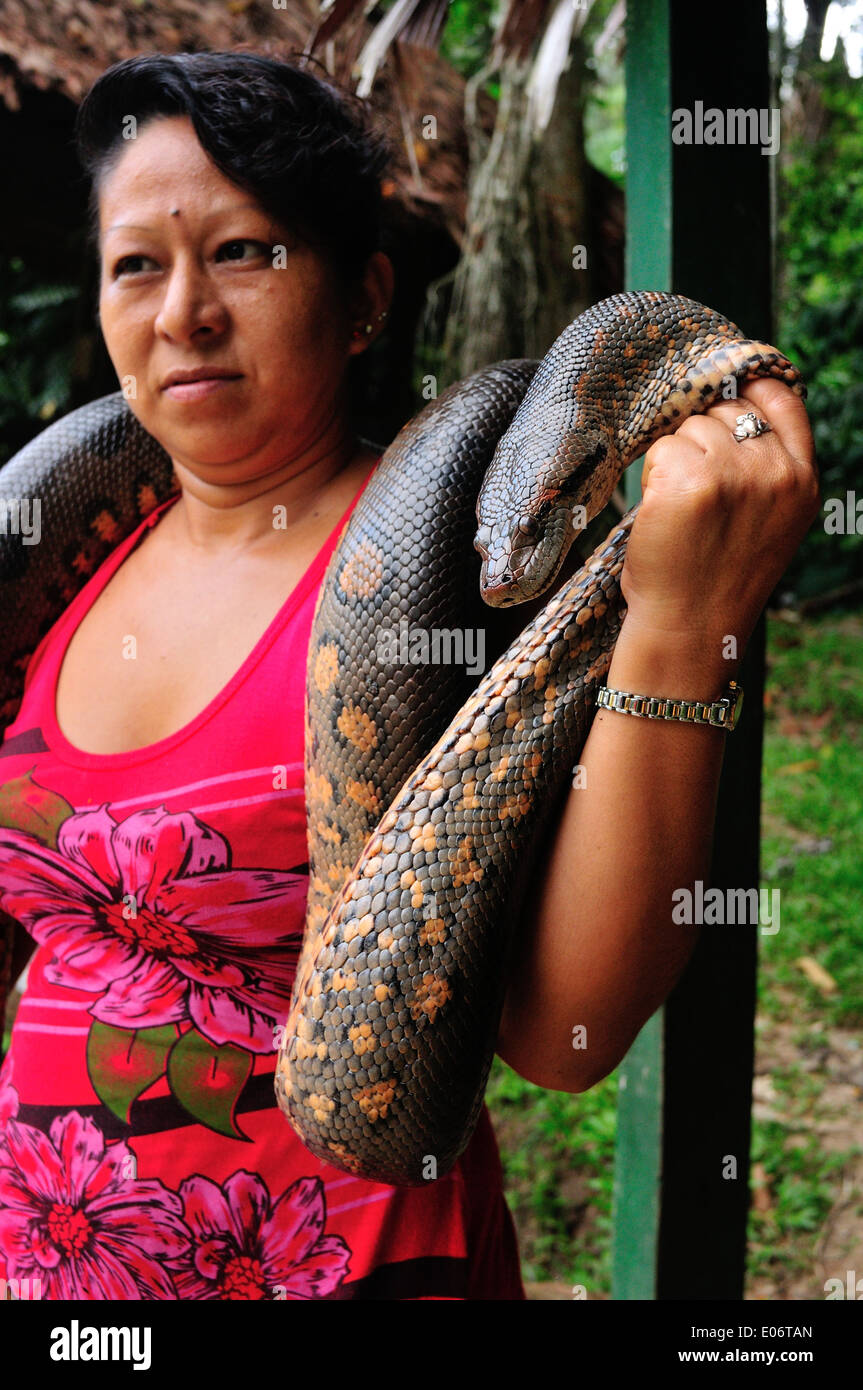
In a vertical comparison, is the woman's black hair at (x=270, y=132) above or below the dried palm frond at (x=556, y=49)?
below

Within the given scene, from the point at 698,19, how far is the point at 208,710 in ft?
4.42

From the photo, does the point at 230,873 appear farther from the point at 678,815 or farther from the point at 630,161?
the point at 630,161

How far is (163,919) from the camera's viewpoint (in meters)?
1.43

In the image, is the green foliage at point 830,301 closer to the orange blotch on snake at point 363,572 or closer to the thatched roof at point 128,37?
Result: the thatched roof at point 128,37

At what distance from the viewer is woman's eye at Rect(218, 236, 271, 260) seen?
1.43 meters

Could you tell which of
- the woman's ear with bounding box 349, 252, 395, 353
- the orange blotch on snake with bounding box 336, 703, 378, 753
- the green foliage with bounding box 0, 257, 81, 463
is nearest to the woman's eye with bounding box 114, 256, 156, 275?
the woman's ear with bounding box 349, 252, 395, 353

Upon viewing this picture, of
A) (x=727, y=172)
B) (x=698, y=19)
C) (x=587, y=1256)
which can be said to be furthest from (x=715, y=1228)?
(x=698, y=19)

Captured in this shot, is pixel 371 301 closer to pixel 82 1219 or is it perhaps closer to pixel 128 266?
pixel 128 266

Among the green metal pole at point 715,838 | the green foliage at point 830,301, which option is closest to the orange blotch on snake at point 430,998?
the green metal pole at point 715,838

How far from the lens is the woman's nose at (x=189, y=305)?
1404 millimetres

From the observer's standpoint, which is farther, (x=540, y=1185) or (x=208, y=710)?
(x=540, y=1185)

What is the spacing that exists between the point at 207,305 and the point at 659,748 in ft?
2.67

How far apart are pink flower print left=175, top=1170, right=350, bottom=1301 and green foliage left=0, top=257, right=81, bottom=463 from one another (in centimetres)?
Answer: 475

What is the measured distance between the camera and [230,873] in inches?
54.8
